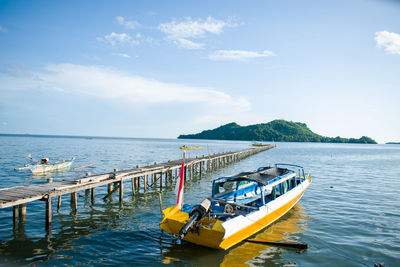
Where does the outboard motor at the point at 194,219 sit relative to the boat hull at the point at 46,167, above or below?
above

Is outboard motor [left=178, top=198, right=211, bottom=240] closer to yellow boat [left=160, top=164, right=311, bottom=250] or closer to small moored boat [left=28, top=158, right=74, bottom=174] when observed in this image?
yellow boat [left=160, top=164, right=311, bottom=250]

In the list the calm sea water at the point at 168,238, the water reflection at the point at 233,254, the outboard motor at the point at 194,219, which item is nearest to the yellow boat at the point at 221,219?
the outboard motor at the point at 194,219

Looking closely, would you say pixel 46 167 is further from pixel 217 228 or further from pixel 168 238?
pixel 217 228

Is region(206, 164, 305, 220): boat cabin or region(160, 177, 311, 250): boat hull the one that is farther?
region(206, 164, 305, 220): boat cabin

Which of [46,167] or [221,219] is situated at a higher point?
[221,219]

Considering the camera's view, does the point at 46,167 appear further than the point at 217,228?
Yes

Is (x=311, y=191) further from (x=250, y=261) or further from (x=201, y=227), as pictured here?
A: (x=201, y=227)

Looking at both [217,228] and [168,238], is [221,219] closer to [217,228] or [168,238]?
[217,228]

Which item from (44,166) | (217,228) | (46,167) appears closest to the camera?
(217,228)

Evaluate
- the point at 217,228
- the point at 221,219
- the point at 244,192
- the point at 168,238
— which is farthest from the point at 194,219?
the point at 244,192

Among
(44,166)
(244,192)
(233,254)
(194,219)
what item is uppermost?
(194,219)

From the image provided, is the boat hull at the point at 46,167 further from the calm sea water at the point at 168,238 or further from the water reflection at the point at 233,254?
the water reflection at the point at 233,254

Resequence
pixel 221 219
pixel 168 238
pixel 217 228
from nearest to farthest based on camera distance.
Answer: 1. pixel 217 228
2. pixel 221 219
3. pixel 168 238

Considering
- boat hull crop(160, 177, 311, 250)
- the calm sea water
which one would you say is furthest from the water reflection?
boat hull crop(160, 177, 311, 250)
